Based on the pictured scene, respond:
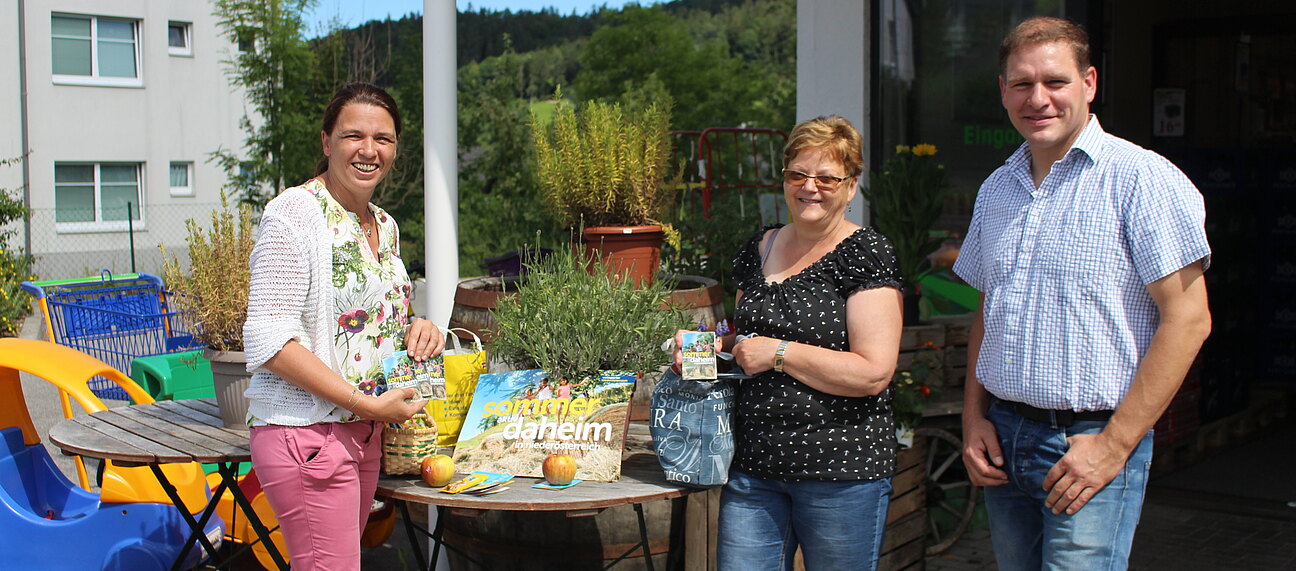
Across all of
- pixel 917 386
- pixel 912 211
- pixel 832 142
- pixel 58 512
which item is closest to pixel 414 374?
pixel 832 142

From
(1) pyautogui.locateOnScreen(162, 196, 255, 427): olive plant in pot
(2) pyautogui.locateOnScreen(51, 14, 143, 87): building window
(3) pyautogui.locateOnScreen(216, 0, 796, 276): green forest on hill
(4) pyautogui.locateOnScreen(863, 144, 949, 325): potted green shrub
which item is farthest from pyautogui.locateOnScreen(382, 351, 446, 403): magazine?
(2) pyautogui.locateOnScreen(51, 14, 143, 87): building window

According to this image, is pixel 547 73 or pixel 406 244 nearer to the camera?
pixel 406 244

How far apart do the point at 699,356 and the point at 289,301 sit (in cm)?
90

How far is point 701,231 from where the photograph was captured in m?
5.16

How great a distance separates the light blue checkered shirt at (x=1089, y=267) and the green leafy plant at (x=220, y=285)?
244 centimetres

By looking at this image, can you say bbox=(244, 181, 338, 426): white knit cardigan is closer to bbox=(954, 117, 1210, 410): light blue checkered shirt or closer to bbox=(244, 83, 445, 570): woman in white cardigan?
bbox=(244, 83, 445, 570): woman in white cardigan

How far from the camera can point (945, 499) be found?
15.2ft

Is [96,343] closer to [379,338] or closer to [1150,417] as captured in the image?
[379,338]

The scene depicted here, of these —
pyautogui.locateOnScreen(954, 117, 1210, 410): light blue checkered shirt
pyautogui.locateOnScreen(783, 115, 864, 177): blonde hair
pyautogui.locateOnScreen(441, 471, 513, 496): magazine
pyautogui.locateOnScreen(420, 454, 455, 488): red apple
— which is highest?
pyautogui.locateOnScreen(783, 115, 864, 177): blonde hair

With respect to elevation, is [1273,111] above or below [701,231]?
above

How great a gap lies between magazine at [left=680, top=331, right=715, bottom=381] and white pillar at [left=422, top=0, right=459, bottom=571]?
1565mm

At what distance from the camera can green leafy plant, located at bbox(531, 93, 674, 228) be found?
3953mm

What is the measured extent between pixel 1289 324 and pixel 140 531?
7155mm

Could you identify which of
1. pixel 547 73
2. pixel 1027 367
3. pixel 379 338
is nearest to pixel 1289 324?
pixel 1027 367
